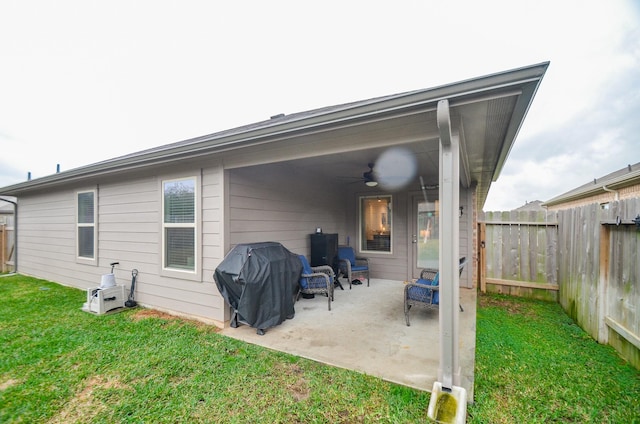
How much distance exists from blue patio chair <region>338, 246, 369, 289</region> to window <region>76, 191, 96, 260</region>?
16.6 feet

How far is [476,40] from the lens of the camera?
6.02 meters

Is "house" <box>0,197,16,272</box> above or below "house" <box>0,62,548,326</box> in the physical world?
below

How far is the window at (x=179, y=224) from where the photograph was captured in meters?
4.00

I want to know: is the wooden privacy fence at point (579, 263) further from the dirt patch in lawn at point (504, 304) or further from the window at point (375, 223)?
the window at point (375, 223)

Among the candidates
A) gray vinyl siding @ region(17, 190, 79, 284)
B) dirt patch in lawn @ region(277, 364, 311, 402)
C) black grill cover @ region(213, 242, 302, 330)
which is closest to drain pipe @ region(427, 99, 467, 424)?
dirt patch in lawn @ region(277, 364, 311, 402)

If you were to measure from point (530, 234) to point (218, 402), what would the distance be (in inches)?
220

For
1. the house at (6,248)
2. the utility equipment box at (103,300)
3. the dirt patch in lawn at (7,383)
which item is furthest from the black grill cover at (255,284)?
the house at (6,248)

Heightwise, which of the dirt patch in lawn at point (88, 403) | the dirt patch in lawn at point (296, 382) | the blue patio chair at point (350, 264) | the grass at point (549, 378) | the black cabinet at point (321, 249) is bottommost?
the dirt patch in lawn at point (88, 403)

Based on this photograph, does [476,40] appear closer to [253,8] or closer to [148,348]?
[253,8]

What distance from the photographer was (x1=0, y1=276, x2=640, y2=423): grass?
6.54 feet

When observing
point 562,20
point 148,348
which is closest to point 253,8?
point 562,20

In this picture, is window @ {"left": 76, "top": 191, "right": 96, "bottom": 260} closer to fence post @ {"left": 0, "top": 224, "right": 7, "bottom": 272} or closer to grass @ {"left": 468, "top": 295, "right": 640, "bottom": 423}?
fence post @ {"left": 0, "top": 224, "right": 7, "bottom": 272}

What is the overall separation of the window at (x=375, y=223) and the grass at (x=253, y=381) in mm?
3068

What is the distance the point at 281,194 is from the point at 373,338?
2785 millimetres
